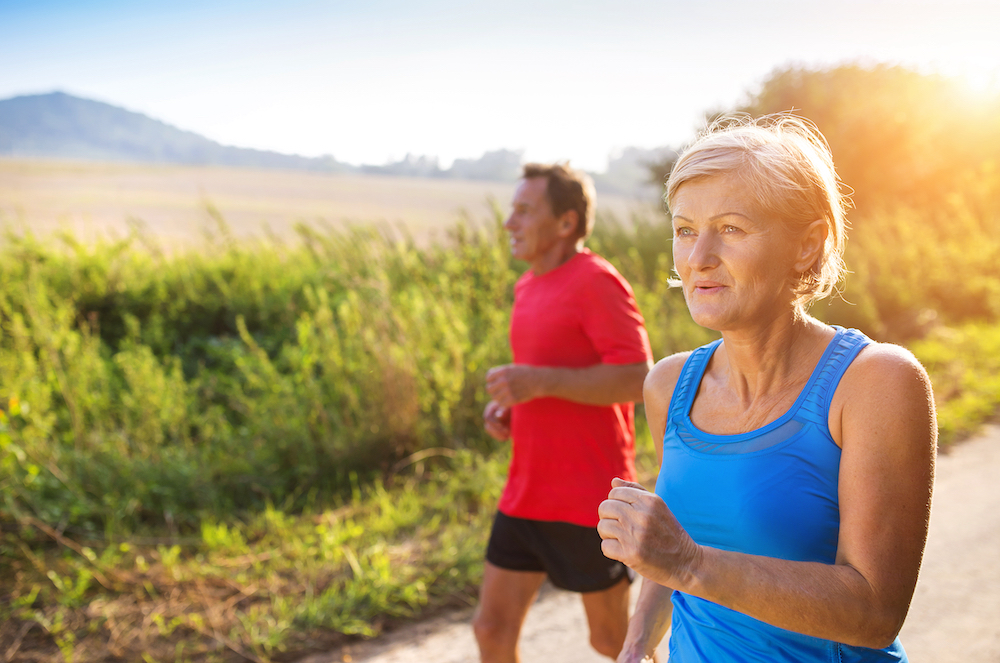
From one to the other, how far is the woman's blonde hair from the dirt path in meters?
2.58

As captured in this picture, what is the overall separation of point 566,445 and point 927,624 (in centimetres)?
222

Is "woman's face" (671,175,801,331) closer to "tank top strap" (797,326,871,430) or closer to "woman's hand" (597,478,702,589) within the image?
"tank top strap" (797,326,871,430)

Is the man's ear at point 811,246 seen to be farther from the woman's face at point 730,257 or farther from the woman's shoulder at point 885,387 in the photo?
the woman's shoulder at point 885,387

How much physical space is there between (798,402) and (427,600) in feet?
9.84

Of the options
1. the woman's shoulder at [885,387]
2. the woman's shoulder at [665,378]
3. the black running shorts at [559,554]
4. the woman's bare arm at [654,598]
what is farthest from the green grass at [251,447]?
the woman's shoulder at [885,387]

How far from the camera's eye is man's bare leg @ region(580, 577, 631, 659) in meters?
2.86

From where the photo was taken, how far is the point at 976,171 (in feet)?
54.3

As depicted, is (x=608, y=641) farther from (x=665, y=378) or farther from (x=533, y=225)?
(x=533, y=225)

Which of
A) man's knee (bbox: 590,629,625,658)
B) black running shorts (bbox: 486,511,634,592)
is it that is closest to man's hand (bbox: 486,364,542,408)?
black running shorts (bbox: 486,511,634,592)

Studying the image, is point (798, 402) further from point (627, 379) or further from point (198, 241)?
point (198, 241)

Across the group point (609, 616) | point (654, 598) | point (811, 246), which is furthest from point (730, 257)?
point (609, 616)

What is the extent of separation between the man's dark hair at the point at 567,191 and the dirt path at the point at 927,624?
2014 millimetres

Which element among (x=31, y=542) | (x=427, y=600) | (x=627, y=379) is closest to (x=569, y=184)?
(x=627, y=379)

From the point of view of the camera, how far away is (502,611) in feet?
9.31
